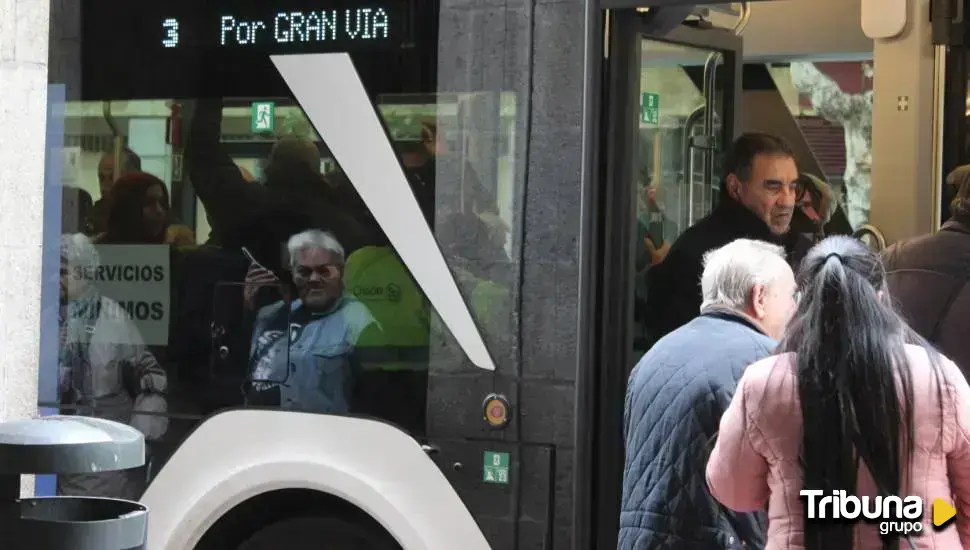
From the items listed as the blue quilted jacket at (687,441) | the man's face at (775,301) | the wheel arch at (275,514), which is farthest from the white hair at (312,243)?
the man's face at (775,301)

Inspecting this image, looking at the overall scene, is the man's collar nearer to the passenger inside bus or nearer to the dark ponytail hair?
the dark ponytail hair

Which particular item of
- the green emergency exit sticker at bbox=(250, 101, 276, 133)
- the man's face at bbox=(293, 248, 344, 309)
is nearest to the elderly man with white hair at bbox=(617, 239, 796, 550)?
the man's face at bbox=(293, 248, 344, 309)

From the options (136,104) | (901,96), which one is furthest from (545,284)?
(136,104)

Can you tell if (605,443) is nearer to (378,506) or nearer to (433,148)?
(378,506)

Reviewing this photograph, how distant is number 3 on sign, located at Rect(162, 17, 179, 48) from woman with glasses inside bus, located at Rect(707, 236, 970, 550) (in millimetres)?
2405

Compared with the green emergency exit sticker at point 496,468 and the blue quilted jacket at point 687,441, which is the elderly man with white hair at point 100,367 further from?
the blue quilted jacket at point 687,441

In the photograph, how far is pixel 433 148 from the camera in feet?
14.4

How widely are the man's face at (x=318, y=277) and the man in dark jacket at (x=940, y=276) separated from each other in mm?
1675

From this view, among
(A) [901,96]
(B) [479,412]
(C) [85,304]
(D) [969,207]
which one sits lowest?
(B) [479,412]

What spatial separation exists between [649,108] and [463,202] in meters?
0.63

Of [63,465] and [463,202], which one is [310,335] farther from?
[63,465]

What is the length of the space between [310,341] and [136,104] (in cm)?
100

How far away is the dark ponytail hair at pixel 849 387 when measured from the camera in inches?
119

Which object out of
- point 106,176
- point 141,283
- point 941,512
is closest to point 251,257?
point 141,283
